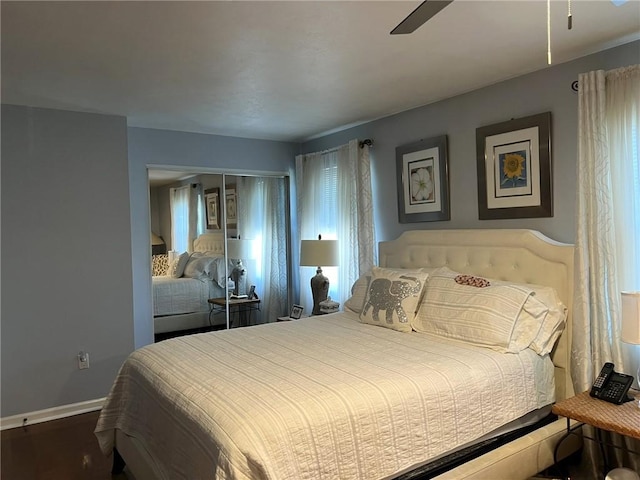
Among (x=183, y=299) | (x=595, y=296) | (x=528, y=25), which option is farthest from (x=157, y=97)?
(x=595, y=296)

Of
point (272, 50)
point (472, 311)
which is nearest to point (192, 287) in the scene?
point (272, 50)

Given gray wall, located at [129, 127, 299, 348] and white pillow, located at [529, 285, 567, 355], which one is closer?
white pillow, located at [529, 285, 567, 355]

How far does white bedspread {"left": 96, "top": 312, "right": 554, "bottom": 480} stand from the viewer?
1683 millimetres

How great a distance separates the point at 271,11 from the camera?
2.06 meters

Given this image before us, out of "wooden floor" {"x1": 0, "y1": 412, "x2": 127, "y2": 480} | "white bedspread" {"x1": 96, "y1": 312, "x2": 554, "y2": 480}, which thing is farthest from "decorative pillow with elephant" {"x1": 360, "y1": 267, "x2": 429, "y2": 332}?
"wooden floor" {"x1": 0, "y1": 412, "x2": 127, "y2": 480}

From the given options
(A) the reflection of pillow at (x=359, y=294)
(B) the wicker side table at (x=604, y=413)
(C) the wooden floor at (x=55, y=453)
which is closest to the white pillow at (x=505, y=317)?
(B) the wicker side table at (x=604, y=413)

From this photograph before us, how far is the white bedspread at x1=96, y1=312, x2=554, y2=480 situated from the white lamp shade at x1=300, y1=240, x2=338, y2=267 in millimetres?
1607

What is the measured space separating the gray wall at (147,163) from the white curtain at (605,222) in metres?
3.33

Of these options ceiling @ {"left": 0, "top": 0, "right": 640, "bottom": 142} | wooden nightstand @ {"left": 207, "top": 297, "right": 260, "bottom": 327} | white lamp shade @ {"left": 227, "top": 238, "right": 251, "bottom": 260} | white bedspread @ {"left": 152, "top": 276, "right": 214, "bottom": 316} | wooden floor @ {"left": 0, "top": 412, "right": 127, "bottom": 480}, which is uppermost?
ceiling @ {"left": 0, "top": 0, "right": 640, "bottom": 142}

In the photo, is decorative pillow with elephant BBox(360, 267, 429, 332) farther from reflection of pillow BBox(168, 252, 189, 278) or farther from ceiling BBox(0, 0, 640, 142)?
reflection of pillow BBox(168, 252, 189, 278)

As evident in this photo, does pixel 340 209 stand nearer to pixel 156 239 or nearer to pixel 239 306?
pixel 239 306

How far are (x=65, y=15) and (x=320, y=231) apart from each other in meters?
3.17

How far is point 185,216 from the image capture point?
457cm

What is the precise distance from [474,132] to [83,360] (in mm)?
3552
